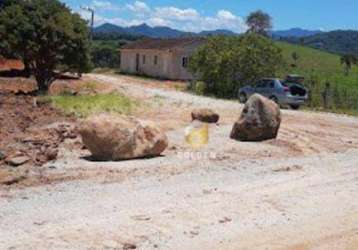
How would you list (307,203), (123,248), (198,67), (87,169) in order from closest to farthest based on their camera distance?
1. (123,248)
2. (307,203)
3. (87,169)
4. (198,67)

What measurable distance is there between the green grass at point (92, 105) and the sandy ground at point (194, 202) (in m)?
7.83

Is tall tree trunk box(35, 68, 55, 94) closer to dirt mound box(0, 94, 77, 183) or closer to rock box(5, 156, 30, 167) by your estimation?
dirt mound box(0, 94, 77, 183)

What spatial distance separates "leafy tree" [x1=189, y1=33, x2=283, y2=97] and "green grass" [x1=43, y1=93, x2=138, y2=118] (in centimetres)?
1275

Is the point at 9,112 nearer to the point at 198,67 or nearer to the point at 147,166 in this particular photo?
the point at 147,166

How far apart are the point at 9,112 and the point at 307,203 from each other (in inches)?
625

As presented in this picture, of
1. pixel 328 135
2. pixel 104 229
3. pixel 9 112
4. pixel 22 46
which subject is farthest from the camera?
pixel 22 46

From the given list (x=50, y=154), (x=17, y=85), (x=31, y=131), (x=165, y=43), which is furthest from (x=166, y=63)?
(x=50, y=154)

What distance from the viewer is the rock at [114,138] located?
49.2 feet

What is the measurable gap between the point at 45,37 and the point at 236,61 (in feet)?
39.8

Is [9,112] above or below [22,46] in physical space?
below

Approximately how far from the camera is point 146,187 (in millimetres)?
12328

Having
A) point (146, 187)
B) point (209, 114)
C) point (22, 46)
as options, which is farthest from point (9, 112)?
point (146, 187)

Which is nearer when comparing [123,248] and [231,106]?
[123,248]

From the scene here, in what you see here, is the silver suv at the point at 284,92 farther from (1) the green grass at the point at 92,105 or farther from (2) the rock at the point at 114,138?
(2) the rock at the point at 114,138
